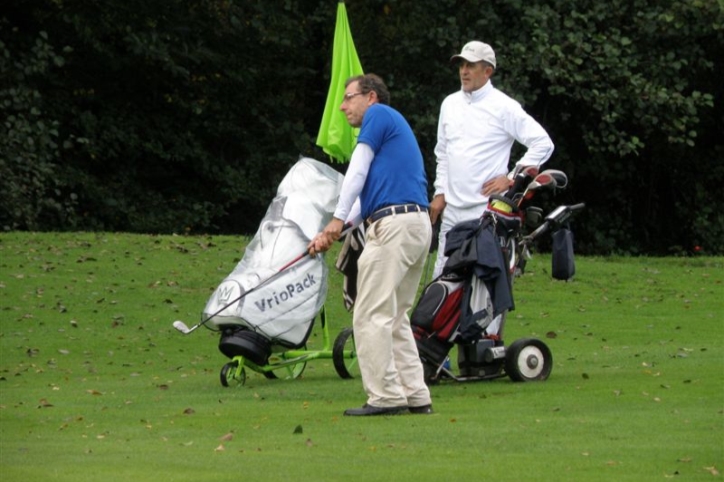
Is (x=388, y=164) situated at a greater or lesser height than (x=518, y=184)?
greater

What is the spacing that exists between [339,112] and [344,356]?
15.3 ft

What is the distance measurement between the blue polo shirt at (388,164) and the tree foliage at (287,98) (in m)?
15.0

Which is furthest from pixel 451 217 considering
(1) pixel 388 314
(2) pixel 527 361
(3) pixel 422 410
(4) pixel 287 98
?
(4) pixel 287 98

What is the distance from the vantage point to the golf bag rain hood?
10.7 meters

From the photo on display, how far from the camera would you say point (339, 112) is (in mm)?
15336

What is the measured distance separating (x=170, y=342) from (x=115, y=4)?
13342 mm

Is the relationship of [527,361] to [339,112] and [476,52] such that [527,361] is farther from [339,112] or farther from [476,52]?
[339,112]

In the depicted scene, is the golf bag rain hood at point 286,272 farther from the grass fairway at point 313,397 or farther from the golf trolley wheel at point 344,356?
the grass fairway at point 313,397

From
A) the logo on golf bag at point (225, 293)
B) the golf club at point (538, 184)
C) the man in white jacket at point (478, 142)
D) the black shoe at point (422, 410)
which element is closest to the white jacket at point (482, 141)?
the man in white jacket at point (478, 142)

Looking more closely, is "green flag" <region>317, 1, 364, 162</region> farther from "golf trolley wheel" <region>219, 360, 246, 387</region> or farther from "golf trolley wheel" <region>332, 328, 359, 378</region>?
"golf trolley wheel" <region>219, 360, 246, 387</region>

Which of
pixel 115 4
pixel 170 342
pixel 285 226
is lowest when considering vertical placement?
Result: pixel 170 342

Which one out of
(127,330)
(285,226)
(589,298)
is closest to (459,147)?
(285,226)

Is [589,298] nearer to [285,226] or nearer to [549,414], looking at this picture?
[285,226]

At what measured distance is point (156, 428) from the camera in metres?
8.54
